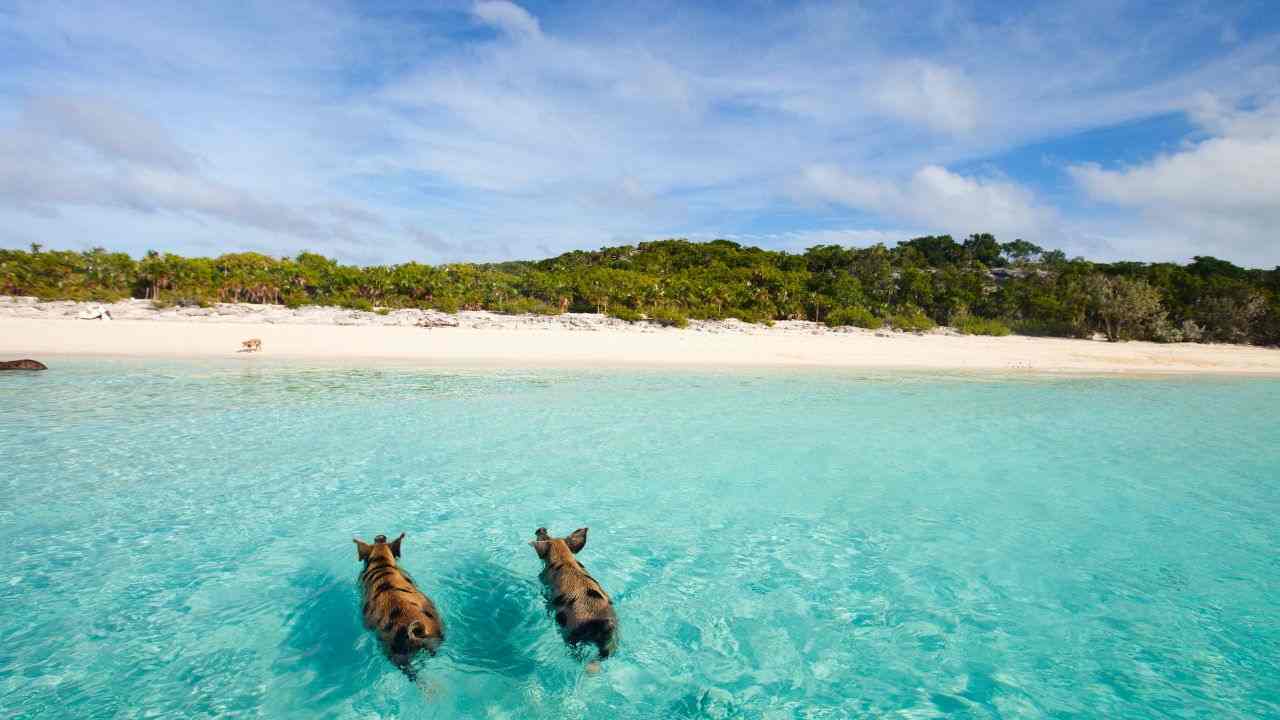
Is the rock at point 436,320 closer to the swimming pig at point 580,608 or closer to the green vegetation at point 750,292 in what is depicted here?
the green vegetation at point 750,292

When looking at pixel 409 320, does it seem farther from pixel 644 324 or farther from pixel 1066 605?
pixel 1066 605

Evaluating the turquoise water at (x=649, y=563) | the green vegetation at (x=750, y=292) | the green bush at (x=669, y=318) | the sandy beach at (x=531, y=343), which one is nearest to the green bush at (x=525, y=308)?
the green vegetation at (x=750, y=292)

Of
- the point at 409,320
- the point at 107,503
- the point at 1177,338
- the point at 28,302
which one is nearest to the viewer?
the point at 107,503

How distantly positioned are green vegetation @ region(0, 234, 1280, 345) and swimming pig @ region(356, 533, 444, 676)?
1282 inches

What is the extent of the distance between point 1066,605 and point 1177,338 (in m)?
45.6

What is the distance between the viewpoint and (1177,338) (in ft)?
127

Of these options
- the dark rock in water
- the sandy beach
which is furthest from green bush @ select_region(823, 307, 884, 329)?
the dark rock in water

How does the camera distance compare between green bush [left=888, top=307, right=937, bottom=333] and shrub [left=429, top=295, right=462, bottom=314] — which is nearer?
shrub [left=429, top=295, right=462, bottom=314]

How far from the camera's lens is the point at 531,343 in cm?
2778

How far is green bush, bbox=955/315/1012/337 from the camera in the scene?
1539 inches

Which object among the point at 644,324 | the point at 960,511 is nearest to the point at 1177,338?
the point at 644,324

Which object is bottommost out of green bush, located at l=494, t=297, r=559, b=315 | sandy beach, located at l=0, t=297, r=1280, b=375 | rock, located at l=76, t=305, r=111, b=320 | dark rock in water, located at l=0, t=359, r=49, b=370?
dark rock in water, located at l=0, t=359, r=49, b=370

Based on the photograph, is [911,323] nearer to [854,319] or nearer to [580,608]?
Answer: [854,319]

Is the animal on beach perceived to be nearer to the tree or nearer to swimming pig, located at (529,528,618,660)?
swimming pig, located at (529,528,618,660)
